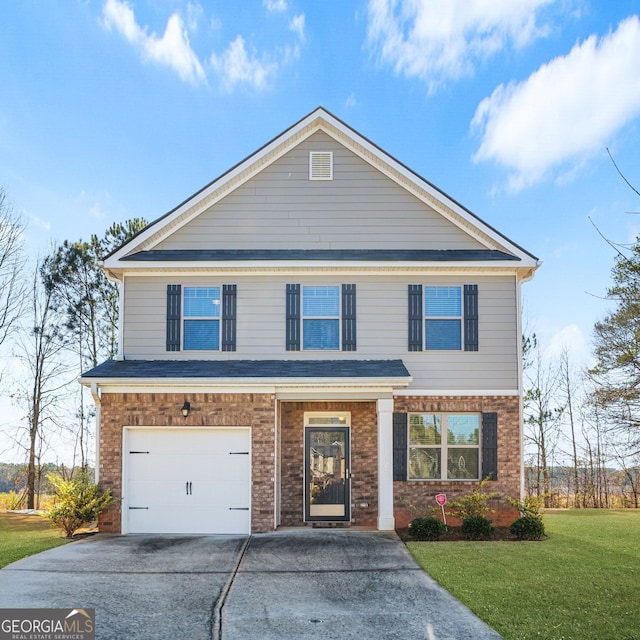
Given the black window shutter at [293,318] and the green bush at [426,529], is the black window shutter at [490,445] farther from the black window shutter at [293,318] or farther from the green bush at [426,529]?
the black window shutter at [293,318]

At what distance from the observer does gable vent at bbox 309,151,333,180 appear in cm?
1498

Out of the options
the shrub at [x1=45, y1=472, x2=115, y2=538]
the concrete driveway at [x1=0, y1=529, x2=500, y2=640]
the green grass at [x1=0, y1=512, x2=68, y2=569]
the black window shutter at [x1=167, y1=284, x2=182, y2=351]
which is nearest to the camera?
the concrete driveway at [x1=0, y1=529, x2=500, y2=640]

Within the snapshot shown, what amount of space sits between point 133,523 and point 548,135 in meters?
12.1

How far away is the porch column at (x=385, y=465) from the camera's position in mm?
13188

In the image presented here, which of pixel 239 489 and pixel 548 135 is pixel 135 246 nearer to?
pixel 239 489

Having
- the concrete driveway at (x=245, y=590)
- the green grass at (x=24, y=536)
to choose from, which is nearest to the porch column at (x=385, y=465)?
the concrete driveway at (x=245, y=590)

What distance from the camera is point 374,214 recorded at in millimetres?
14898

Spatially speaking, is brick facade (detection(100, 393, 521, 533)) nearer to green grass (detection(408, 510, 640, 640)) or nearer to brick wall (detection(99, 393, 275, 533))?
brick wall (detection(99, 393, 275, 533))

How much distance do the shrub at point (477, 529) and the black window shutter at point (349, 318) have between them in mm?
4144

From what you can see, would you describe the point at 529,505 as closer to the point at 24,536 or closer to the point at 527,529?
the point at 527,529

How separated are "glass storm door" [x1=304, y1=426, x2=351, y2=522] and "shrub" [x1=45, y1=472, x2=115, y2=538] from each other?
4.05 m

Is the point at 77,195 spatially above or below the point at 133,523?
above

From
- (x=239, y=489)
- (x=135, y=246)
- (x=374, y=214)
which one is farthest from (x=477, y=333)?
(x=135, y=246)

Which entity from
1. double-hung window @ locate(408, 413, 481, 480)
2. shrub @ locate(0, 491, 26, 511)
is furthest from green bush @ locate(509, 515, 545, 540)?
shrub @ locate(0, 491, 26, 511)
